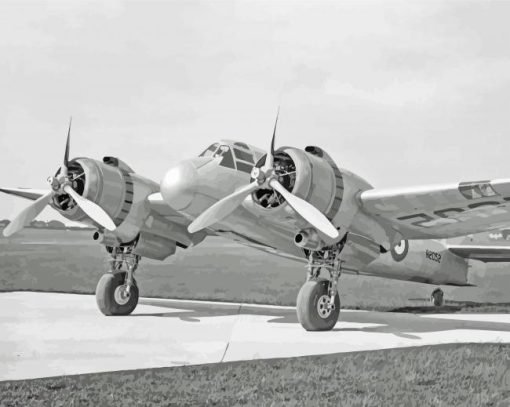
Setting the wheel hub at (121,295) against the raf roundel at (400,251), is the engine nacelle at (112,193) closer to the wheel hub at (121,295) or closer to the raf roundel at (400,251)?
the wheel hub at (121,295)

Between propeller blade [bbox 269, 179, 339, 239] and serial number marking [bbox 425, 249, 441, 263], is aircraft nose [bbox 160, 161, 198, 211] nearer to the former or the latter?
propeller blade [bbox 269, 179, 339, 239]

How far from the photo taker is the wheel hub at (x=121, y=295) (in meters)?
14.5

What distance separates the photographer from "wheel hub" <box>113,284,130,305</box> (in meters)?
14.5

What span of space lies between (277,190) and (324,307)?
8.29ft

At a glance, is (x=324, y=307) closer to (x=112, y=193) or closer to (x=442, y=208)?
(x=442, y=208)

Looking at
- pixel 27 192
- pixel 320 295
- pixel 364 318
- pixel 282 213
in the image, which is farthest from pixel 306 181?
pixel 27 192

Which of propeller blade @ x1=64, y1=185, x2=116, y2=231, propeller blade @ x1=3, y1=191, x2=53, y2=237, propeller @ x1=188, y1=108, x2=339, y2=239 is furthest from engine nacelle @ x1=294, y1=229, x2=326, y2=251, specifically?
propeller blade @ x1=3, y1=191, x2=53, y2=237

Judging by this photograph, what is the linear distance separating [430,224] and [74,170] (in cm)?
769

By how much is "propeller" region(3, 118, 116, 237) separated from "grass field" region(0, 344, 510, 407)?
6029mm

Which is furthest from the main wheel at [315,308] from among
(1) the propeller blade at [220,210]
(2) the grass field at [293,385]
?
(2) the grass field at [293,385]

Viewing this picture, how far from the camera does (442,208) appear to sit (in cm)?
1175

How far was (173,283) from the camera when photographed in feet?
105


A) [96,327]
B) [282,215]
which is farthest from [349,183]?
[96,327]

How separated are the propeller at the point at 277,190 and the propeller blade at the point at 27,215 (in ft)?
13.3
